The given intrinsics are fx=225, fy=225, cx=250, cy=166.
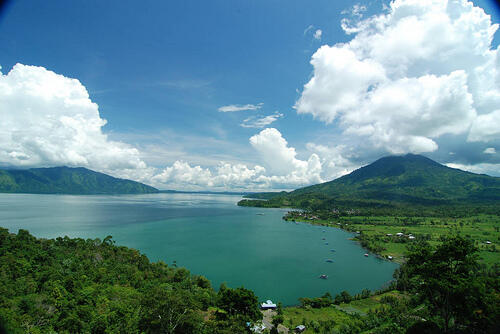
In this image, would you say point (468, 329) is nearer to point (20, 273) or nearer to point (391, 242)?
point (20, 273)

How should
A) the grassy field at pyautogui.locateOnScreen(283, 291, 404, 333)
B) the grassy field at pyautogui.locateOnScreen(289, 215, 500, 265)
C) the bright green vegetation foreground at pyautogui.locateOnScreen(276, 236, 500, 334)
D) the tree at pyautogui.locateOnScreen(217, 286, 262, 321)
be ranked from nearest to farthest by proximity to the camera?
the bright green vegetation foreground at pyautogui.locateOnScreen(276, 236, 500, 334) < the tree at pyautogui.locateOnScreen(217, 286, 262, 321) < the grassy field at pyautogui.locateOnScreen(283, 291, 404, 333) < the grassy field at pyautogui.locateOnScreen(289, 215, 500, 265)

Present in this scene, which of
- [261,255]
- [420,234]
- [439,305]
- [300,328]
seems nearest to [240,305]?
[300,328]

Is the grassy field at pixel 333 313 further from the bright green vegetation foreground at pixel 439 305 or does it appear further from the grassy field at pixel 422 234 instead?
the grassy field at pixel 422 234

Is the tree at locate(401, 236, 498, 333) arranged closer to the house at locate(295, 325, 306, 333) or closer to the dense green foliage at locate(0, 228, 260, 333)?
the house at locate(295, 325, 306, 333)

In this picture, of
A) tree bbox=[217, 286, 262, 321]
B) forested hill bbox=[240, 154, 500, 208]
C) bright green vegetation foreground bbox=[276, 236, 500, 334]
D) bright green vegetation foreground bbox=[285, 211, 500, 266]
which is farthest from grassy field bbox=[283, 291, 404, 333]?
forested hill bbox=[240, 154, 500, 208]

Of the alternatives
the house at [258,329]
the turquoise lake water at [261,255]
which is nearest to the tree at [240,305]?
the house at [258,329]
